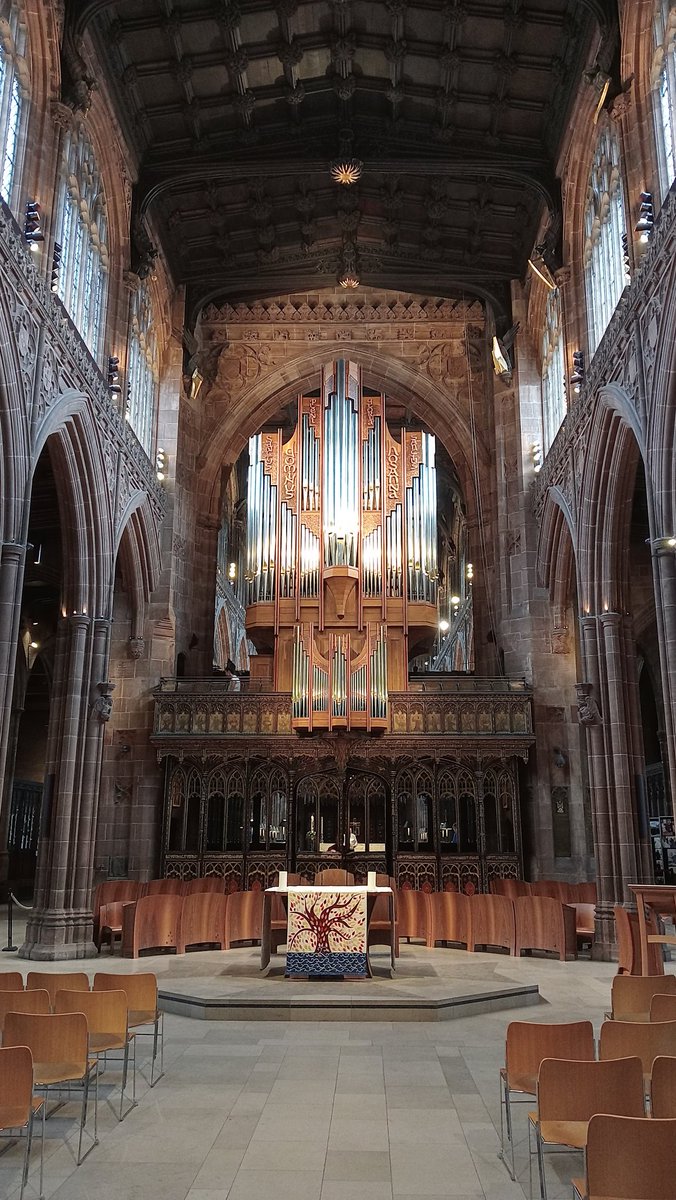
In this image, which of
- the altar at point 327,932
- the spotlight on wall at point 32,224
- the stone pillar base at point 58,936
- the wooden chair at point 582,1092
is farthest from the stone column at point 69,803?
the wooden chair at point 582,1092

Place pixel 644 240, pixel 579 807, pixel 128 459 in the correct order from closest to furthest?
pixel 644 240 → pixel 128 459 → pixel 579 807

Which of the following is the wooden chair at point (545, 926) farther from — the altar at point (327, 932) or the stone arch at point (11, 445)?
the stone arch at point (11, 445)

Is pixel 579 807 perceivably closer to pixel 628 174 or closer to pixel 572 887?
pixel 572 887

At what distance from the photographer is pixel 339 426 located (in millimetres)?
23938

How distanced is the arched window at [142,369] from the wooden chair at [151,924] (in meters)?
10.5

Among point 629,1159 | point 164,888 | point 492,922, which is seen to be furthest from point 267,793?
point 629,1159

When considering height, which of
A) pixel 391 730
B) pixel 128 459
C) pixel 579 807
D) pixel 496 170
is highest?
pixel 496 170

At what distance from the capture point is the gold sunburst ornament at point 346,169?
20.0 m

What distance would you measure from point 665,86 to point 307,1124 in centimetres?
1466

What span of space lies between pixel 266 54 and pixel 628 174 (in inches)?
318

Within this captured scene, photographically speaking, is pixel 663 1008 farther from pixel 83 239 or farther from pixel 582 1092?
pixel 83 239

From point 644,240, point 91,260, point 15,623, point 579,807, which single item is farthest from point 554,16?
point 579,807

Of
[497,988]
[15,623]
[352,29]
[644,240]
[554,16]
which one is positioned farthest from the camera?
[352,29]

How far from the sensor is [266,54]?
1820 cm
